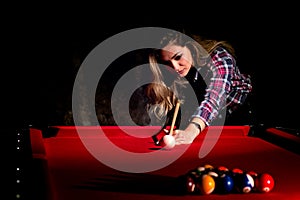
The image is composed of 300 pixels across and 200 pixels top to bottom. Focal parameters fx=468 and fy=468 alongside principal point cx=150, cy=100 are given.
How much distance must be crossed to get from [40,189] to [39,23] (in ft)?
12.0

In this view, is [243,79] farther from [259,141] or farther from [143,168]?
[143,168]

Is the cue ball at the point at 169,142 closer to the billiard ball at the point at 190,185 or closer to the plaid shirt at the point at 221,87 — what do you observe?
the plaid shirt at the point at 221,87

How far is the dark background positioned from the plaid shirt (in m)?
1.14

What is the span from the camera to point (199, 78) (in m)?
3.91

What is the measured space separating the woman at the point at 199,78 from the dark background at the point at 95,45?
1091mm

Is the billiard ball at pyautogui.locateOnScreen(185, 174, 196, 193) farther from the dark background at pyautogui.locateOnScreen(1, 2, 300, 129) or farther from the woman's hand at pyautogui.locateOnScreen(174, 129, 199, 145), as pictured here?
the dark background at pyautogui.locateOnScreen(1, 2, 300, 129)

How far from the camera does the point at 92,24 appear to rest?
5.08m

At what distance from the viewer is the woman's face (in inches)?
128

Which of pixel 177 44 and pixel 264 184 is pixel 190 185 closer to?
pixel 264 184

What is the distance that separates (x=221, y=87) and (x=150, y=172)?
149cm

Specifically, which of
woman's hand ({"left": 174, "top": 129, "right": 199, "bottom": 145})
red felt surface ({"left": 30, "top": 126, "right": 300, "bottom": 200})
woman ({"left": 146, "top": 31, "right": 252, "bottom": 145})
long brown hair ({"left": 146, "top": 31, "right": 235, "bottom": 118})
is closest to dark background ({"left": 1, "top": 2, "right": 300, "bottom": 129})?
woman ({"left": 146, "top": 31, "right": 252, "bottom": 145})

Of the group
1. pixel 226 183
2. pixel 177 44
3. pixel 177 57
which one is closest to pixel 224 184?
pixel 226 183

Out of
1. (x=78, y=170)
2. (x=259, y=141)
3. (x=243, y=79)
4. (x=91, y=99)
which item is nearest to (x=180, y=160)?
(x=78, y=170)

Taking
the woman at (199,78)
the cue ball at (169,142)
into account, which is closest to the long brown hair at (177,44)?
the woman at (199,78)
